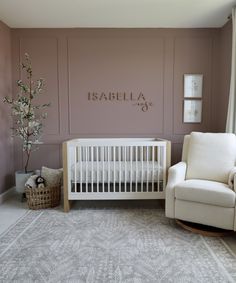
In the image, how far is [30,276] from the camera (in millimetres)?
1706

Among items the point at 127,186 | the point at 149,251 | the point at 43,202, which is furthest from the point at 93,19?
the point at 149,251

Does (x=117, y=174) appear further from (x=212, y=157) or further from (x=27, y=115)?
(x=27, y=115)

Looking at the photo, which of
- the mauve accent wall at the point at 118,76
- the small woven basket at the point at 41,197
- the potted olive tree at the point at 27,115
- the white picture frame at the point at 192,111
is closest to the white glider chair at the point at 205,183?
the white picture frame at the point at 192,111

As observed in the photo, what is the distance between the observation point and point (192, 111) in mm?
3697

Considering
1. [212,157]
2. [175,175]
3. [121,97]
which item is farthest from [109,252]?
[121,97]

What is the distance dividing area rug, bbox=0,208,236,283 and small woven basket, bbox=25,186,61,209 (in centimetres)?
26

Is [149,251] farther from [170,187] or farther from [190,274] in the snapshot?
[170,187]

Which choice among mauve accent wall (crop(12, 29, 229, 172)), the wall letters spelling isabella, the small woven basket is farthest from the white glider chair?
the small woven basket

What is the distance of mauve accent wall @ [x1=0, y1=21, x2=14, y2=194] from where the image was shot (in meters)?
3.36

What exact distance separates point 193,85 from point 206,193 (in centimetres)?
188

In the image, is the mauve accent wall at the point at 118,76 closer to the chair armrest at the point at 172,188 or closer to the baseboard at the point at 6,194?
the baseboard at the point at 6,194

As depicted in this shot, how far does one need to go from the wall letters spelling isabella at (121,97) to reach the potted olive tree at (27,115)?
0.71m

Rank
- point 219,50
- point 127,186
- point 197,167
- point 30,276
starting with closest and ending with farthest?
point 30,276, point 197,167, point 127,186, point 219,50

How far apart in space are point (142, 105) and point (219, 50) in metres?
1.34
